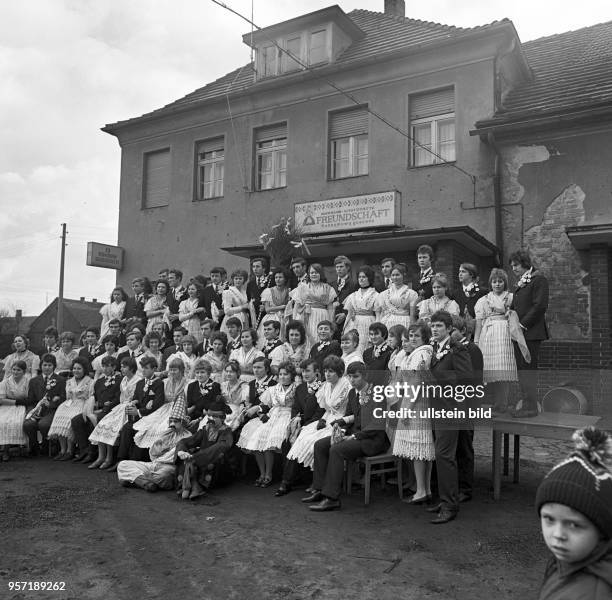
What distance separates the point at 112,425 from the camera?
26.1 feet

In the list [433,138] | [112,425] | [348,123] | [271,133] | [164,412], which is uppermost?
[271,133]

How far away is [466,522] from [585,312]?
22.7 feet

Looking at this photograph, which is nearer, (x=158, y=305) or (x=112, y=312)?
(x=158, y=305)

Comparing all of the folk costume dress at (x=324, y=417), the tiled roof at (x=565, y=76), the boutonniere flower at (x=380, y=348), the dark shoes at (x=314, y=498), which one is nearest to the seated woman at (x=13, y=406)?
the folk costume dress at (x=324, y=417)

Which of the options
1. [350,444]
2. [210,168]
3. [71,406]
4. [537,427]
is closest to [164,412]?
[71,406]

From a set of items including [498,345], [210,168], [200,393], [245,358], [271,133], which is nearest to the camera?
[498,345]

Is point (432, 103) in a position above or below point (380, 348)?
above

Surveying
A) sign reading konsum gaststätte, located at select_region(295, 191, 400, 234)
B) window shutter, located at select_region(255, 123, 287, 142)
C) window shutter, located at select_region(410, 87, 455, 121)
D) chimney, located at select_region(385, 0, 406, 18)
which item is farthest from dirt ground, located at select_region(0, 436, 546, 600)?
chimney, located at select_region(385, 0, 406, 18)

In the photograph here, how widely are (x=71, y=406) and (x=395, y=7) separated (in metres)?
15.0

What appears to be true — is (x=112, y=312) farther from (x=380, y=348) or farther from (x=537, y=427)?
(x=537, y=427)

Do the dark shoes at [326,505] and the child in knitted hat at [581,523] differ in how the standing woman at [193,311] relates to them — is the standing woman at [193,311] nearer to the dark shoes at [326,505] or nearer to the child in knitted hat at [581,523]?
the dark shoes at [326,505]

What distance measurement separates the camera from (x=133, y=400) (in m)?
7.99

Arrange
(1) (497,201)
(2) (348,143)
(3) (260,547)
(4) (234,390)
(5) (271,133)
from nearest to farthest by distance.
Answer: (3) (260,547) < (4) (234,390) < (1) (497,201) < (2) (348,143) < (5) (271,133)

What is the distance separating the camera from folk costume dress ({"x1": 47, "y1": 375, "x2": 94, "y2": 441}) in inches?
335
